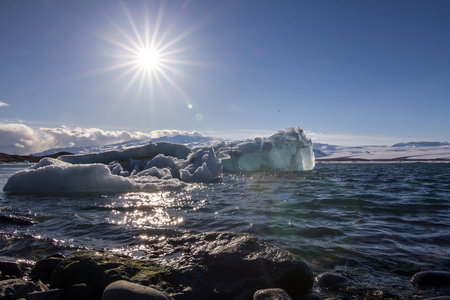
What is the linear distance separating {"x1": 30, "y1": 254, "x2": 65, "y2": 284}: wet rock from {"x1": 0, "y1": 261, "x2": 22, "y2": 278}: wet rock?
23cm

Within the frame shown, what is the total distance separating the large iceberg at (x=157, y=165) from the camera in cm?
1218

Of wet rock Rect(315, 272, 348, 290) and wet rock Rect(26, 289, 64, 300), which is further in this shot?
wet rock Rect(315, 272, 348, 290)

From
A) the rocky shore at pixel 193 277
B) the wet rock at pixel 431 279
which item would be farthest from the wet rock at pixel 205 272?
the wet rock at pixel 431 279

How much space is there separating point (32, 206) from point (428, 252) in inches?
422

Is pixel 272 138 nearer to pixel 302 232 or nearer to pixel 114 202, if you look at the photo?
pixel 114 202

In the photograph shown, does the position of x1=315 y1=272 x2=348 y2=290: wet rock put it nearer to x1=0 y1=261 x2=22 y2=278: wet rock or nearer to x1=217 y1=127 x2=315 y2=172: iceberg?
x1=0 y1=261 x2=22 y2=278: wet rock

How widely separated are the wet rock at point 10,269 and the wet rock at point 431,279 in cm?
539

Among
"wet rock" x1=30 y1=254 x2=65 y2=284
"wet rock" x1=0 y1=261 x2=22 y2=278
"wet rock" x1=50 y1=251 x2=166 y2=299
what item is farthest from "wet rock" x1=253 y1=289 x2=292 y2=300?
"wet rock" x1=0 y1=261 x2=22 y2=278

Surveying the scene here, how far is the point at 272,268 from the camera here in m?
3.40

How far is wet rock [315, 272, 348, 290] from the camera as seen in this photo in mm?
3436

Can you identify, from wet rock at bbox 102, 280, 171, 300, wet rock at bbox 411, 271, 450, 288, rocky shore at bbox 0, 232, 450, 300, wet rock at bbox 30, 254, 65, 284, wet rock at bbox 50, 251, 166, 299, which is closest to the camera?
wet rock at bbox 102, 280, 171, 300

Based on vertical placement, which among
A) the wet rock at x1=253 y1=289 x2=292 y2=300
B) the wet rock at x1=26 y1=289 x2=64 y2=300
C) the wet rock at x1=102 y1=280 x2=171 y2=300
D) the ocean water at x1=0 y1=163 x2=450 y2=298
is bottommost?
the ocean water at x1=0 y1=163 x2=450 y2=298

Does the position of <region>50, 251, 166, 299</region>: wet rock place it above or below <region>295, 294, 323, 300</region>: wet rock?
above

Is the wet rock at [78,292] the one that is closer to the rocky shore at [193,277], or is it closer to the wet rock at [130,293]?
the rocky shore at [193,277]
